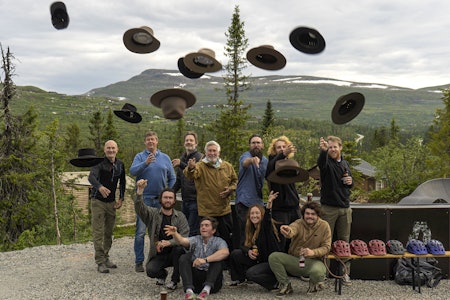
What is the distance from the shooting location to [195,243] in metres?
6.91

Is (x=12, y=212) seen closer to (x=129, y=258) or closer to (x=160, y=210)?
(x=129, y=258)

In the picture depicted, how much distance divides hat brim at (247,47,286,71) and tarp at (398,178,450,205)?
15.4 ft

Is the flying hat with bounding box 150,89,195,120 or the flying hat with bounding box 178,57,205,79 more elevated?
the flying hat with bounding box 178,57,205,79

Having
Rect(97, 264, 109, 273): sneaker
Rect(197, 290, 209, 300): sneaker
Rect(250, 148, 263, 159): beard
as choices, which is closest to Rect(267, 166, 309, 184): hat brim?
Rect(250, 148, 263, 159): beard

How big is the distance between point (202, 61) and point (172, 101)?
3.18 feet

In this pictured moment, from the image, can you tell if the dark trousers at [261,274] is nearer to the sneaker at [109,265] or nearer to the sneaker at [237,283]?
the sneaker at [237,283]

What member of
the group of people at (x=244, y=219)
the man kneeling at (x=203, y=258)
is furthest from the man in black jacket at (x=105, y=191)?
the man kneeling at (x=203, y=258)

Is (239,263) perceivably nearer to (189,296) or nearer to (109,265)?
(189,296)

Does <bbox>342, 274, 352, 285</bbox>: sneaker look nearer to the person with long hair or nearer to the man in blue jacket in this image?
the person with long hair

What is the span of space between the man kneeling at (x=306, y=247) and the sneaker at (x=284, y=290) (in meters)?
0.05

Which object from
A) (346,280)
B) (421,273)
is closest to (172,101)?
(346,280)

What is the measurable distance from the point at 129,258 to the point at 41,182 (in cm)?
1491

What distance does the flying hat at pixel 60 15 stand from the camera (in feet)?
21.1

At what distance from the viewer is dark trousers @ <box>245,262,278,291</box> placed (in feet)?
22.6
